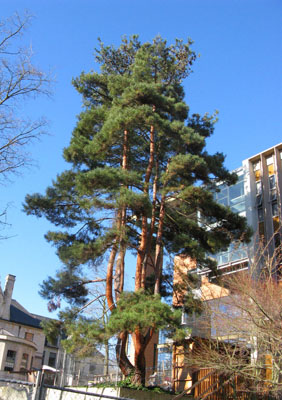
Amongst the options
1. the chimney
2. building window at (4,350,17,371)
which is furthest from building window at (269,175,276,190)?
the chimney

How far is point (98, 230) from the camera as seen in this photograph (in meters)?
19.0

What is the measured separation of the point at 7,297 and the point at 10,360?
11.9 m

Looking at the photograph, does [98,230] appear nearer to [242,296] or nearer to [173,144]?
[173,144]

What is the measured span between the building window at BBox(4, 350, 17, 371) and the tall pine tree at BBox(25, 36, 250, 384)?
76.9 ft

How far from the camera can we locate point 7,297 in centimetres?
4916

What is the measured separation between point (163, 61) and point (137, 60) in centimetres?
287

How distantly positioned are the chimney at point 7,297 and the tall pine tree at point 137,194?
A: 110 ft

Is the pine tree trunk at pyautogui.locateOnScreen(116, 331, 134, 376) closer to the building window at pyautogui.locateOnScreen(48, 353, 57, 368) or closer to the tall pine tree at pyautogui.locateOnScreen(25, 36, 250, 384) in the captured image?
the tall pine tree at pyautogui.locateOnScreen(25, 36, 250, 384)

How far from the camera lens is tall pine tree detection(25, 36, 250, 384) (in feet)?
54.5

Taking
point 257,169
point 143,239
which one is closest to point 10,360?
point 143,239

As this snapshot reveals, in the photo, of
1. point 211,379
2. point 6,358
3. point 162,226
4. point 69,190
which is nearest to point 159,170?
point 162,226

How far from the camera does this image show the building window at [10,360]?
3741 cm

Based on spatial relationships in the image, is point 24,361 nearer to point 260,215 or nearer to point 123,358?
point 260,215

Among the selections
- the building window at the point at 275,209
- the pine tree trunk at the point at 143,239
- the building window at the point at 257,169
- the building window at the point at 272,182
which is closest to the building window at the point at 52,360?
the building window at the point at 257,169
